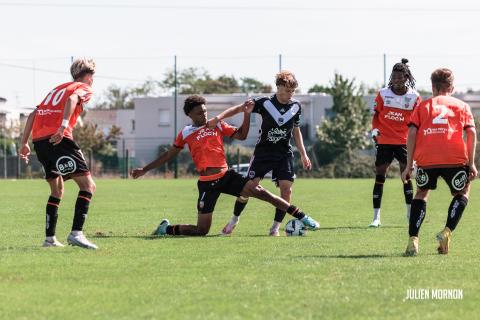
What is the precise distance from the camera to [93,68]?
35.7ft

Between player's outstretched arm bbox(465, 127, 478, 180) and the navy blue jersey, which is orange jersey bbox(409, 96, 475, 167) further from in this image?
the navy blue jersey

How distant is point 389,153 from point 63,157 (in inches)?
216

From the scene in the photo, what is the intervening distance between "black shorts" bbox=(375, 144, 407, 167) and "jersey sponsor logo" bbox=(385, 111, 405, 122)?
390 mm

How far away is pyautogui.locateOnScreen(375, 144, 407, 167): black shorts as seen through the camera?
46.1 feet

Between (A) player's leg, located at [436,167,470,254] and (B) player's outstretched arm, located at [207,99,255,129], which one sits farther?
(B) player's outstretched arm, located at [207,99,255,129]

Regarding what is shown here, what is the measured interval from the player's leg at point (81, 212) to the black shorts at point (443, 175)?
11.4ft

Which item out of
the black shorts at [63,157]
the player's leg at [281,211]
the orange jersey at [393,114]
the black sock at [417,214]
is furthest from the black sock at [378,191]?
the black shorts at [63,157]

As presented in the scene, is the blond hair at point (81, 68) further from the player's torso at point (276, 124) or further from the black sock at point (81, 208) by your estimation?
the player's torso at point (276, 124)

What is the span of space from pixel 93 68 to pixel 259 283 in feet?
14.0

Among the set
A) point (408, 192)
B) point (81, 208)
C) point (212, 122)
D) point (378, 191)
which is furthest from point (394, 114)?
point (81, 208)

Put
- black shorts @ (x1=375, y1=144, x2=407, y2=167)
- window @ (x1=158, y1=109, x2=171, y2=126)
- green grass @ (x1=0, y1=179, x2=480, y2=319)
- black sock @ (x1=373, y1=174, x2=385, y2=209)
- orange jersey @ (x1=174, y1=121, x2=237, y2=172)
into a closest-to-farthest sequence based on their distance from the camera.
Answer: green grass @ (x1=0, y1=179, x2=480, y2=319), orange jersey @ (x1=174, y1=121, x2=237, y2=172), black shorts @ (x1=375, y1=144, x2=407, y2=167), black sock @ (x1=373, y1=174, x2=385, y2=209), window @ (x1=158, y1=109, x2=171, y2=126)

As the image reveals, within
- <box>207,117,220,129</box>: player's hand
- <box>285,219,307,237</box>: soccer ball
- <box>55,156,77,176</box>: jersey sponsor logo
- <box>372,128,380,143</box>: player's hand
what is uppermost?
<box>207,117,220,129</box>: player's hand

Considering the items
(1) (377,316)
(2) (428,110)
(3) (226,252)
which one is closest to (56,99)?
(3) (226,252)

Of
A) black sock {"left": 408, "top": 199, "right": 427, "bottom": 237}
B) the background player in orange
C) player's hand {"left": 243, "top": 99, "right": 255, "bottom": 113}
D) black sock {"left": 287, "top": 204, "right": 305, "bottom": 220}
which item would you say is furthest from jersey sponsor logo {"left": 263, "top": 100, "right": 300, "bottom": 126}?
black sock {"left": 408, "top": 199, "right": 427, "bottom": 237}
